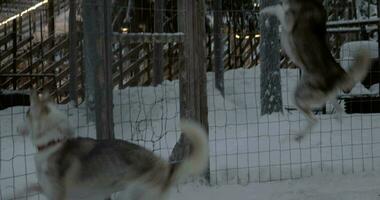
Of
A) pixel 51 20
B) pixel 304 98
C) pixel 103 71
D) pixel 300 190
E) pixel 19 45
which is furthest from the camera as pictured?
pixel 19 45

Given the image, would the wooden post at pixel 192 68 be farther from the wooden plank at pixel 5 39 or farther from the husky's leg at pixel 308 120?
the wooden plank at pixel 5 39

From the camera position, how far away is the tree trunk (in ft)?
29.7

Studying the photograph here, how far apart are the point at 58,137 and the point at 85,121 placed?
4.23m

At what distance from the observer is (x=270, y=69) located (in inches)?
358

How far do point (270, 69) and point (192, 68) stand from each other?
10.4 ft

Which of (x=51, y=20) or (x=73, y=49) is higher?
(x=51, y=20)

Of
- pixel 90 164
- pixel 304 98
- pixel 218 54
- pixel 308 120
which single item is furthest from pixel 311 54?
pixel 218 54

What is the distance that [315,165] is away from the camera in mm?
6777

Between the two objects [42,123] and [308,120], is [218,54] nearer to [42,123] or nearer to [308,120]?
[308,120]

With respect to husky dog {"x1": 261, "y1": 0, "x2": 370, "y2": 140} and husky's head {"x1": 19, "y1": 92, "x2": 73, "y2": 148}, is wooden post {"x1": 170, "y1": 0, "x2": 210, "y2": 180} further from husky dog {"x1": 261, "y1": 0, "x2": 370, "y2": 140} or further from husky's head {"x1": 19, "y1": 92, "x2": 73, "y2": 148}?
husky's head {"x1": 19, "y1": 92, "x2": 73, "y2": 148}

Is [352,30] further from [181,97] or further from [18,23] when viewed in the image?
[18,23]

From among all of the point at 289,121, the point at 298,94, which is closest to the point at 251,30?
the point at 289,121

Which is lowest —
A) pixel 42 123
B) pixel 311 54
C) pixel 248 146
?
pixel 248 146

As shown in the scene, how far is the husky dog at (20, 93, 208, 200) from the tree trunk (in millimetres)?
5040
